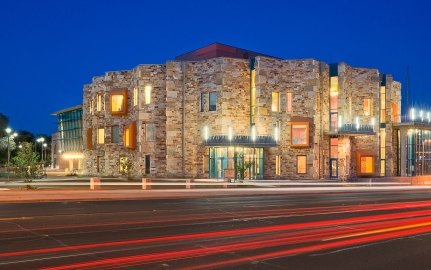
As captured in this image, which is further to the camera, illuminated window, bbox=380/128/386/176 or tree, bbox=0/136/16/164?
tree, bbox=0/136/16/164

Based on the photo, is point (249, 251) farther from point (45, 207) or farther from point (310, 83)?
point (310, 83)

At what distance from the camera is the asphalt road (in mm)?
9883

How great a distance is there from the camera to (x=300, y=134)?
49844 mm

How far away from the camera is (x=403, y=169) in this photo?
57.0m

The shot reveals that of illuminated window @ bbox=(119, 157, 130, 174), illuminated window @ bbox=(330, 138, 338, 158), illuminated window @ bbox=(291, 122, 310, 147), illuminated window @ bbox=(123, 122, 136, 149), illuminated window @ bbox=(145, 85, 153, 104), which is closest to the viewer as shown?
illuminated window @ bbox=(291, 122, 310, 147)

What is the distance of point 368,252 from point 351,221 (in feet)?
18.6

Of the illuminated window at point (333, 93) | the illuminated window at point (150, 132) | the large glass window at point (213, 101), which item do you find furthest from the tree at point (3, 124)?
the illuminated window at point (333, 93)

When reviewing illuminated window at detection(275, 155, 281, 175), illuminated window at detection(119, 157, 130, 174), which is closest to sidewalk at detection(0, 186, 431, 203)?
illuminated window at detection(275, 155, 281, 175)

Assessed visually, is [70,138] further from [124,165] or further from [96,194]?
[96,194]

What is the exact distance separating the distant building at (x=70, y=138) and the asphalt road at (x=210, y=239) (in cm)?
6692

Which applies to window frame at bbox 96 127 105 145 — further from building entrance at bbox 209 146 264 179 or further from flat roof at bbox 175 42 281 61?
building entrance at bbox 209 146 264 179

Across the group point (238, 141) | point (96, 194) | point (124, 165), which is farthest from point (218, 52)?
point (96, 194)

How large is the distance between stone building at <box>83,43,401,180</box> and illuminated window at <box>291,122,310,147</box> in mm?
94

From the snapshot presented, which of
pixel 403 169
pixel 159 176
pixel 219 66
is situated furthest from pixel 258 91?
pixel 403 169
